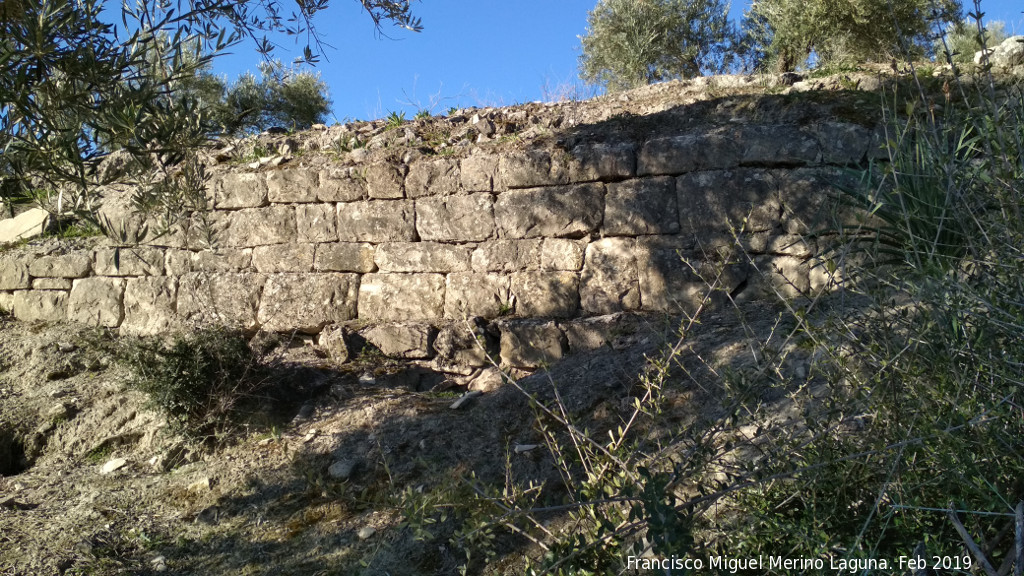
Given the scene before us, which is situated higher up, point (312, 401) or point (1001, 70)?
point (1001, 70)

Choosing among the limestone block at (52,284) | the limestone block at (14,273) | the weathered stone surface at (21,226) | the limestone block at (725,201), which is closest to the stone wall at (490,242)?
the limestone block at (725,201)

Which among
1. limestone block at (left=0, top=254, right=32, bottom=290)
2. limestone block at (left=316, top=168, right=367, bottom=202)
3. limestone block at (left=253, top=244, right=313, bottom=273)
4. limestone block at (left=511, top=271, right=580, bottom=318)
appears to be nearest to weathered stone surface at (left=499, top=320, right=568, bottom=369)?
limestone block at (left=511, top=271, right=580, bottom=318)

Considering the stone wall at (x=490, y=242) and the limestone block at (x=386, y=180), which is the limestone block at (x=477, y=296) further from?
the limestone block at (x=386, y=180)

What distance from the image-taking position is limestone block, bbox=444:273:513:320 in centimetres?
645

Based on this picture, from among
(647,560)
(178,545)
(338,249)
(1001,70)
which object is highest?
(1001,70)

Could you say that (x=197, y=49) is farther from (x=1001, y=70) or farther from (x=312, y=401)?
(x=1001, y=70)

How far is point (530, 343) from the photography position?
6121 millimetres

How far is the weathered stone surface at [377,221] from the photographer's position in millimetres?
6910

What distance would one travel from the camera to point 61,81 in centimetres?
342

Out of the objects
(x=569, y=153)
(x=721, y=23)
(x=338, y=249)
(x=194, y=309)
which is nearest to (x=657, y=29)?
(x=721, y=23)

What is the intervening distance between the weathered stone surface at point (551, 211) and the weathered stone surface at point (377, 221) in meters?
0.89

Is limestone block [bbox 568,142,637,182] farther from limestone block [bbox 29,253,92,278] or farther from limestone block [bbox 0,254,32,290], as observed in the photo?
limestone block [bbox 0,254,32,290]

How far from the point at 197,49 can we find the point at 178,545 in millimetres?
2943

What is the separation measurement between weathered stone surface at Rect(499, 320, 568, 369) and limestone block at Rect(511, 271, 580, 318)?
0.56 feet
